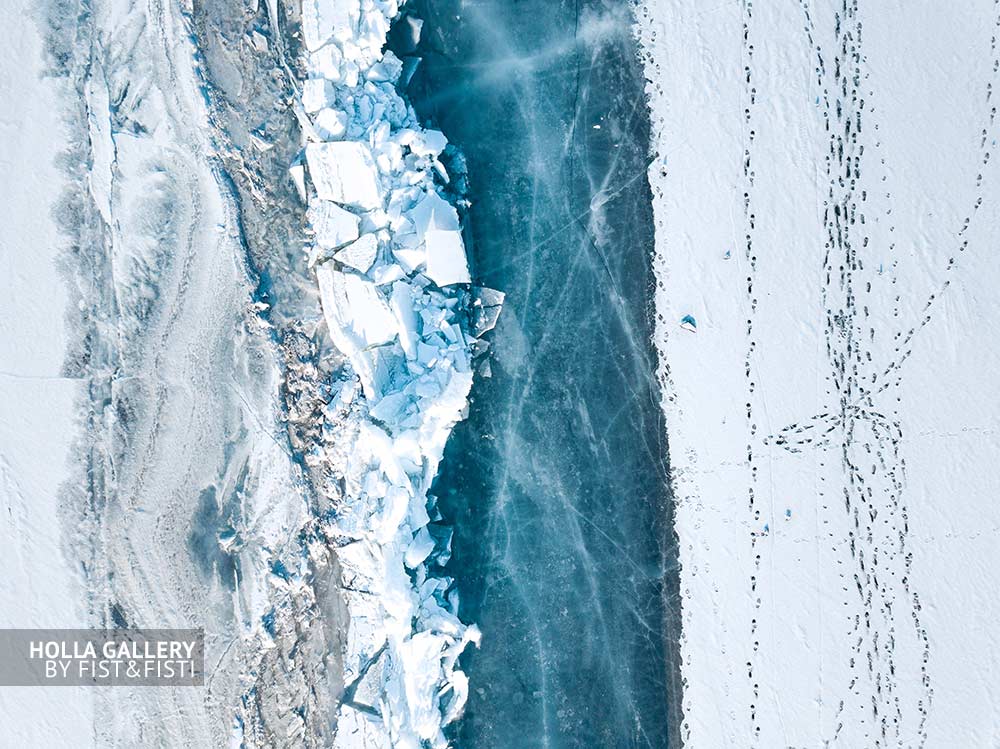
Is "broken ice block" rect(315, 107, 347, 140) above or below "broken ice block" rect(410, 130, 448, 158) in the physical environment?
above

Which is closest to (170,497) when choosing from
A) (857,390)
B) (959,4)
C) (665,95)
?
(665,95)

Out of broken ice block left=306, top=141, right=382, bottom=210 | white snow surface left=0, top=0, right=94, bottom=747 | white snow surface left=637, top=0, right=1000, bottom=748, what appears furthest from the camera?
white snow surface left=637, top=0, right=1000, bottom=748

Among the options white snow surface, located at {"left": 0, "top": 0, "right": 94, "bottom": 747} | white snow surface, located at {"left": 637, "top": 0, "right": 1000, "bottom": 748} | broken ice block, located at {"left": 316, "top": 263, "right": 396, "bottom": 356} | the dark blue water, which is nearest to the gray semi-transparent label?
white snow surface, located at {"left": 0, "top": 0, "right": 94, "bottom": 747}

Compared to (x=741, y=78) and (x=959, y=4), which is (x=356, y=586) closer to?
(x=741, y=78)

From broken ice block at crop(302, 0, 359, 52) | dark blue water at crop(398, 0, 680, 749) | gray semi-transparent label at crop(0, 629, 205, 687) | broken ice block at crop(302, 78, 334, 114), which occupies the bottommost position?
gray semi-transparent label at crop(0, 629, 205, 687)

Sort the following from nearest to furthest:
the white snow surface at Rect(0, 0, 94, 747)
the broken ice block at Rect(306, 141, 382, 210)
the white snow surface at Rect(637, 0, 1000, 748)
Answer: the broken ice block at Rect(306, 141, 382, 210) → the white snow surface at Rect(0, 0, 94, 747) → the white snow surface at Rect(637, 0, 1000, 748)

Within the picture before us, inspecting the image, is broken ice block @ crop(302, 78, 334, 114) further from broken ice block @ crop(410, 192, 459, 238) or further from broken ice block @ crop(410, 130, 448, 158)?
broken ice block @ crop(410, 192, 459, 238)

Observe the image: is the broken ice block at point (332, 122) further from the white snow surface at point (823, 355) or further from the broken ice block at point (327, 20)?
the white snow surface at point (823, 355)

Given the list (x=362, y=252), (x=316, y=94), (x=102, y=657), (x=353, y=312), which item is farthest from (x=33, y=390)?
(x=316, y=94)
